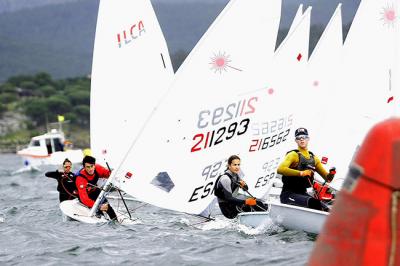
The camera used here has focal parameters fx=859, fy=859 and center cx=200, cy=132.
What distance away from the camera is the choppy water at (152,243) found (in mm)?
8984

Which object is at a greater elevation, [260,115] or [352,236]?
[260,115]

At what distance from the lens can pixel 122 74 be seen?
18.1m

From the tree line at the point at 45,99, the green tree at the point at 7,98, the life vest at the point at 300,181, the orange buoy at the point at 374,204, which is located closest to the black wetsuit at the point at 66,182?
the life vest at the point at 300,181

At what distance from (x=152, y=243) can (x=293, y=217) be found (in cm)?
174

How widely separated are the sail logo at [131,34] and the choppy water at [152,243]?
5.25 m

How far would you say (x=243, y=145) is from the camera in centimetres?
1208

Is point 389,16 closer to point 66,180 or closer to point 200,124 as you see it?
point 200,124

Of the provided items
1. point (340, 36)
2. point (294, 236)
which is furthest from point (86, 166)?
point (340, 36)

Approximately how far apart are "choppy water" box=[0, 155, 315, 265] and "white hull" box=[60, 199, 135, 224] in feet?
0.41

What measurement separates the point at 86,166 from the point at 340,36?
8285mm

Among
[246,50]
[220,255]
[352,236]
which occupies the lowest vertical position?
[220,255]

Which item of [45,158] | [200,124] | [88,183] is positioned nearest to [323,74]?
[88,183]

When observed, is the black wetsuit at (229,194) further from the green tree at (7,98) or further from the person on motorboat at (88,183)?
the green tree at (7,98)

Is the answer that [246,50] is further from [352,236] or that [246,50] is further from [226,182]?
[352,236]
